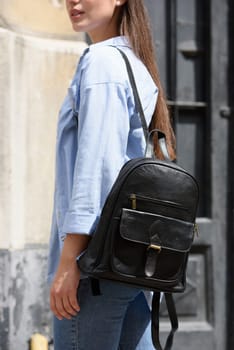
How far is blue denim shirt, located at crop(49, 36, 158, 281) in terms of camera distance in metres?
2.24

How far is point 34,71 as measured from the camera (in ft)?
13.6

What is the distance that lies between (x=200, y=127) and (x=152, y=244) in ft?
8.09

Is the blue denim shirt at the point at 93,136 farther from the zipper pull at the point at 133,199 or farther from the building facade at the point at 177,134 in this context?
the building facade at the point at 177,134

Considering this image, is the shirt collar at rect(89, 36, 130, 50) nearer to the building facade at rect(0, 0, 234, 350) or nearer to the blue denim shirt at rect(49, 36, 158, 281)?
the blue denim shirt at rect(49, 36, 158, 281)

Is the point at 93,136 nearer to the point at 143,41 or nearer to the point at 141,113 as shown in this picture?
the point at 141,113

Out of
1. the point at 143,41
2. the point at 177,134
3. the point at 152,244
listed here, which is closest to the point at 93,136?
the point at 152,244

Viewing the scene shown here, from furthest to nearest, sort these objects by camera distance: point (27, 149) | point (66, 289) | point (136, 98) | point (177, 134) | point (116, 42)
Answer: point (177, 134) → point (27, 149) → point (116, 42) → point (136, 98) → point (66, 289)

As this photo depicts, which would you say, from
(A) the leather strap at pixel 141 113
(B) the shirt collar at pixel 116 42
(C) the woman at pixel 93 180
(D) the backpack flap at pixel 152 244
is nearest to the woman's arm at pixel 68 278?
(C) the woman at pixel 93 180

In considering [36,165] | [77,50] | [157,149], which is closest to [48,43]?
[77,50]

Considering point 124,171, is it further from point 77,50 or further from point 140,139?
point 77,50

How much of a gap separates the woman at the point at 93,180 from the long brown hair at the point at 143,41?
48 mm

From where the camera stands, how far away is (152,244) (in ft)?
7.38

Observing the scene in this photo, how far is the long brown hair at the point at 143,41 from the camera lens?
8.27 ft

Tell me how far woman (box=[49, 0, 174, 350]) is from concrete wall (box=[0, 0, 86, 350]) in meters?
1.60
